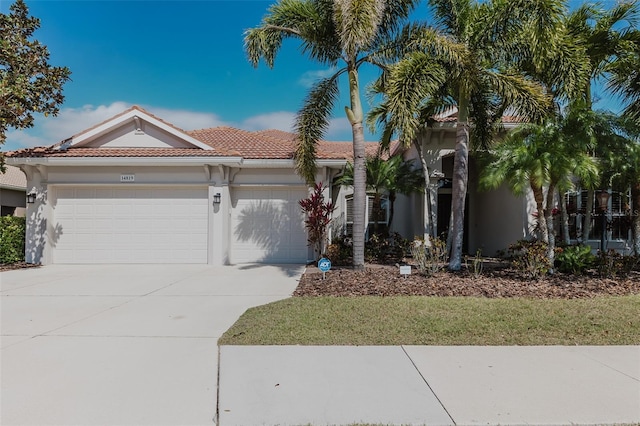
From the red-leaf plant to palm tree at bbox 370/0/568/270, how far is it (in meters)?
3.49

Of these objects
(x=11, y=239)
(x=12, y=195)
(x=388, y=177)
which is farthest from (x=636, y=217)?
(x=12, y=195)

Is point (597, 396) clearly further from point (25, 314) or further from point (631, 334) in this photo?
point (25, 314)

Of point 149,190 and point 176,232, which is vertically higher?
point 149,190

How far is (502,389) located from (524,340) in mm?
1588

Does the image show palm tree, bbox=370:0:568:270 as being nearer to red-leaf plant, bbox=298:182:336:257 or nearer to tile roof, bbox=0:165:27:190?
red-leaf plant, bbox=298:182:336:257

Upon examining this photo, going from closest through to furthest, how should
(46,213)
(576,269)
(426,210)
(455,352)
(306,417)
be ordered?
(306,417), (455,352), (576,269), (46,213), (426,210)

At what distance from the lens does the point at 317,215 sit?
1079 cm

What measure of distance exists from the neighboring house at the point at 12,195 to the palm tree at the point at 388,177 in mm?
16353

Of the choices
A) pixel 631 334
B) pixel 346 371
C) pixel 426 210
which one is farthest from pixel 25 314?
pixel 426 210

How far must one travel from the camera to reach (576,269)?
8.99m

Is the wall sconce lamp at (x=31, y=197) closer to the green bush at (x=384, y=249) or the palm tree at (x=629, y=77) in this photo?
the green bush at (x=384, y=249)

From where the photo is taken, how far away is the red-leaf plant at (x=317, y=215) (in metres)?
10.8

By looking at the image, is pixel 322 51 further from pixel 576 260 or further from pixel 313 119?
pixel 576 260

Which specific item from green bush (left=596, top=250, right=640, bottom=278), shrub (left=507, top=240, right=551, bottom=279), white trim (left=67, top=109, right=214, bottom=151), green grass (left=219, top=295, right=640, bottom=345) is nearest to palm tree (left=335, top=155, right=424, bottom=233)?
shrub (left=507, top=240, right=551, bottom=279)
